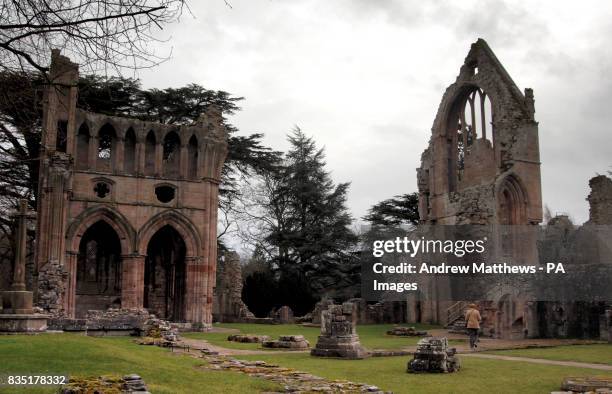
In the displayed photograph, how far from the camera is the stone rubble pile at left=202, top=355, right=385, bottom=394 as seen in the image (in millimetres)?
8883

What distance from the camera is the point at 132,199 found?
28.7 meters

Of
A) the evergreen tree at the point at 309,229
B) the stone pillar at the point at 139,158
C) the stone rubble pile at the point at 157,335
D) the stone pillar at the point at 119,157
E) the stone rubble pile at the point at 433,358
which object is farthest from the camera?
the evergreen tree at the point at 309,229

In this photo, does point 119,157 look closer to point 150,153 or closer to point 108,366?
point 150,153

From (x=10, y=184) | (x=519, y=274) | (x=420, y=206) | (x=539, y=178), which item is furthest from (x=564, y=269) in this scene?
(x=10, y=184)

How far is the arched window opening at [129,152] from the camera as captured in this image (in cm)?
2916

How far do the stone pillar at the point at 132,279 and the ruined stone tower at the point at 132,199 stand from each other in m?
0.04

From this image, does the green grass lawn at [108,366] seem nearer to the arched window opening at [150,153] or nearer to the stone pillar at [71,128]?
the stone pillar at [71,128]

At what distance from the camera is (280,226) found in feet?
145

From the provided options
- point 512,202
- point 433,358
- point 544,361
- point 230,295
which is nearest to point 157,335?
point 433,358

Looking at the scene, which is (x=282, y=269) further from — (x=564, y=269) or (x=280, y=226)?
(x=564, y=269)

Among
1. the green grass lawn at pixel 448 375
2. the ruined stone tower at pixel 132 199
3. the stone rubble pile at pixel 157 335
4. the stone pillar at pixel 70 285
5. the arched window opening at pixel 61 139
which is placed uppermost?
the arched window opening at pixel 61 139

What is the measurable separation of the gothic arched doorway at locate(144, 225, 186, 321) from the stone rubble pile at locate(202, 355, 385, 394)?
1817 centimetres

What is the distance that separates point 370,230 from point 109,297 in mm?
18642

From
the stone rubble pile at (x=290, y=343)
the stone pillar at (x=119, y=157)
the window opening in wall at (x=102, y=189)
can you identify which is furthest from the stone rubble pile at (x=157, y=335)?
the stone pillar at (x=119, y=157)
